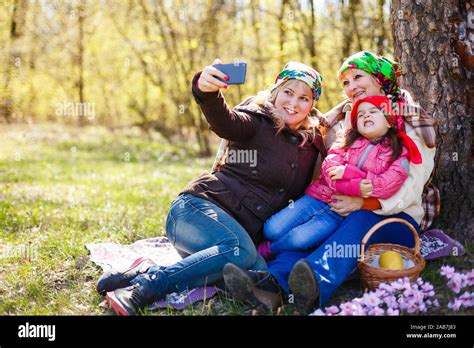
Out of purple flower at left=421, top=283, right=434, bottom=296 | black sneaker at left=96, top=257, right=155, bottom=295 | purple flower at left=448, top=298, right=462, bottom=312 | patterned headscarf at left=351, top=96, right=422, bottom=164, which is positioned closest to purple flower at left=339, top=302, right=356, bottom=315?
purple flower at left=421, top=283, right=434, bottom=296

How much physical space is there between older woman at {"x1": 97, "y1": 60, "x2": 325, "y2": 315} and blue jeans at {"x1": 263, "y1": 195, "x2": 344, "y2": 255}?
0.32 feet

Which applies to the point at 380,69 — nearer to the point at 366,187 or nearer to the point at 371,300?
the point at 366,187

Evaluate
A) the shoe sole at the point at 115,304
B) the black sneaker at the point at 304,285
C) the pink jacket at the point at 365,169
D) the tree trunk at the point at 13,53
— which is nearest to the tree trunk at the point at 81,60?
the tree trunk at the point at 13,53

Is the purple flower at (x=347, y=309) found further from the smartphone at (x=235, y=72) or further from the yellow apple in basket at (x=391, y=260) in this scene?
the smartphone at (x=235, y=72)

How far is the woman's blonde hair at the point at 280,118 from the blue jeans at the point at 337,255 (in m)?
0.58

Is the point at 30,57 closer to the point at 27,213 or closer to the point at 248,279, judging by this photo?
the point at 27,213

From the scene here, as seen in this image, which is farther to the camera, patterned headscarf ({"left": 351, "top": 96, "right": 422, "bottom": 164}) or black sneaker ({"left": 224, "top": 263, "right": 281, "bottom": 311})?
patterned headscarf ({"left": 351, "top": 96, "right": 422, "bottom": 164})

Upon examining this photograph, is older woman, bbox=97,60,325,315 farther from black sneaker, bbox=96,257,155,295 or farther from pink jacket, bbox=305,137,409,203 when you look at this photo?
pink jacket, bbox=305,137,409,203

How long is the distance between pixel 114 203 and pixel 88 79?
27.1 feet

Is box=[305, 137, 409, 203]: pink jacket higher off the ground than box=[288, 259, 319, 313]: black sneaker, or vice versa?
box=[305, 137, 409, 203]: pink jacket

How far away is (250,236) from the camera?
325cm

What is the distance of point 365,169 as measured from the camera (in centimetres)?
303

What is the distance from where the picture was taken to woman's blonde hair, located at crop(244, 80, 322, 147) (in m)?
3.19

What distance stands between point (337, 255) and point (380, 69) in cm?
112
